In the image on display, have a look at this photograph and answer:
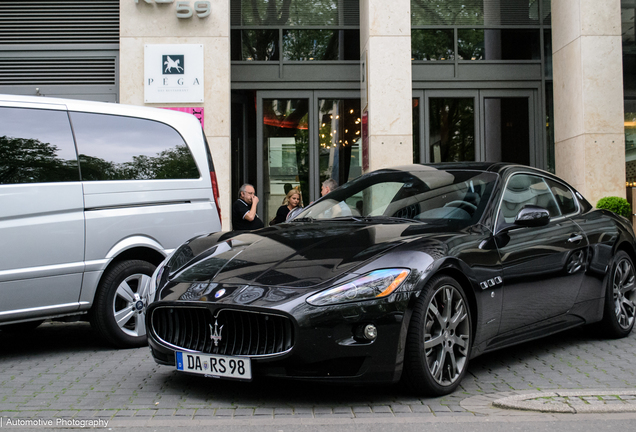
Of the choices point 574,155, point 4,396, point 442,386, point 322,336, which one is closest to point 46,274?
point 4,396

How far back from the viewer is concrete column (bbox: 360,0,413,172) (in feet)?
39.9

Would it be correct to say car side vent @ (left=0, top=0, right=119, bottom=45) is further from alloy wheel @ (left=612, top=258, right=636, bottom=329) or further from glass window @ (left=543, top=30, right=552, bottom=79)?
alloy wheel @ (left=612, top=258, right=636, bottom=329)

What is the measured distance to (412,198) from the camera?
5297 millimetres

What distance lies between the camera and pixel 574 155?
40.4ft

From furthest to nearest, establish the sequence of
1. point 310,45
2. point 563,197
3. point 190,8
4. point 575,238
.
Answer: point 310,45
point 190,8
point 563,197
point 575,238

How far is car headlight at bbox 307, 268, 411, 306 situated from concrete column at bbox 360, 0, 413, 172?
8.18 m

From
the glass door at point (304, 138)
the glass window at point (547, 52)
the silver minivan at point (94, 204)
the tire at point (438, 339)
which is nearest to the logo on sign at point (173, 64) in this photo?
the glass door at point (304, 138)

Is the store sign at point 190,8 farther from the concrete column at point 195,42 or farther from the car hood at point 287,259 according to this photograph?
the car hood at point 287,259

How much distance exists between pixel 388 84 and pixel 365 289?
8825 millimetres

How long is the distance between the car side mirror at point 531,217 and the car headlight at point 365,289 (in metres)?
1.33

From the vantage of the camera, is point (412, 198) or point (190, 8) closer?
point (412, 198)

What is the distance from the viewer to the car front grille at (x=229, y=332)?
3879 mm

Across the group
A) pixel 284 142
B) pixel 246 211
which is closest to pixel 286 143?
pixel 284 142

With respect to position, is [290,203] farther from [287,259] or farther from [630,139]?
[630,139]
